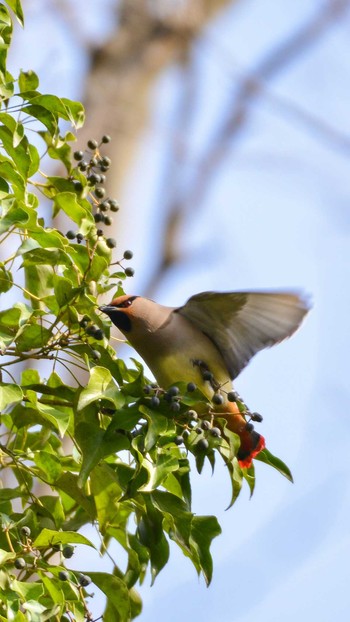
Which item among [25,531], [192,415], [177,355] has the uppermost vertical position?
[177,355]

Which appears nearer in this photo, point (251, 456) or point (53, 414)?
point (53, 414)

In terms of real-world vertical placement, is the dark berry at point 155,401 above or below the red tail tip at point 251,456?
below

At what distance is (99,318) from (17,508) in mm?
1743

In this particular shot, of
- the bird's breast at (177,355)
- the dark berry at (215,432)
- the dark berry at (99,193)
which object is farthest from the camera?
the bird's breast at (177,355)

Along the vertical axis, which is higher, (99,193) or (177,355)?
(99,193)

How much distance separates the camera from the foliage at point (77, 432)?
2.34 meters

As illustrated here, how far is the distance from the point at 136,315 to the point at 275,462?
0.65 metres

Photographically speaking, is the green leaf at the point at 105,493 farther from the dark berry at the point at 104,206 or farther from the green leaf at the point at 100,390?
the dark berry at the point at 104,206

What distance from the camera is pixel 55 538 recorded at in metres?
2.42

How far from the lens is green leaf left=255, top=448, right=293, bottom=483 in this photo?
8.54ft

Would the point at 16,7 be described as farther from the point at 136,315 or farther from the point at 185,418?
the point at 185,418

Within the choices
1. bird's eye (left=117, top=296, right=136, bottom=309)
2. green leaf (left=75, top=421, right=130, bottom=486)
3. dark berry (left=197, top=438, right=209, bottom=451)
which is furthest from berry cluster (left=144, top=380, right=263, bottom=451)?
bird's eye (left=117, top=296, right=136, bottom=309)

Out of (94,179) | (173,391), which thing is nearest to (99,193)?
(94,179)

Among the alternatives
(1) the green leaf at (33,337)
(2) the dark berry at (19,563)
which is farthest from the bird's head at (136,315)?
(2) the dark berry at (19,563)
